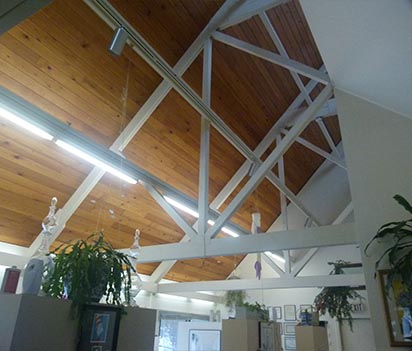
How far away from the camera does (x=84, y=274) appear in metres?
2.00

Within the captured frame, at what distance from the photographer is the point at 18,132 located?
4047 millimetres

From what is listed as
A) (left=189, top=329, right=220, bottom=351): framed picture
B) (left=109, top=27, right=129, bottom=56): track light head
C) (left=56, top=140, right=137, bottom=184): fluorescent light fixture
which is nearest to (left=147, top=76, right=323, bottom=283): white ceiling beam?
(left=56, top=140, right=137, bottom=184): fluorescent light fixture

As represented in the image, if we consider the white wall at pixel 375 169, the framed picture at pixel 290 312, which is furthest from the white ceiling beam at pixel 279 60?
the framed picture at pixel 290 312

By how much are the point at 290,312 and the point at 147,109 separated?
22.9 feet

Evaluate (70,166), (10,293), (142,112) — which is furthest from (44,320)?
(142,112)

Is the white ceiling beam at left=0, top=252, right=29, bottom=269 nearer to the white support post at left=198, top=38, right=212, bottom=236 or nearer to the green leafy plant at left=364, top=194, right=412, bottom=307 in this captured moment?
the white support post at left=198, top=38, right=212, bottom=236

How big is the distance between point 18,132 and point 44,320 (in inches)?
→ 114

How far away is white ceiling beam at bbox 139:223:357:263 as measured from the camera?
3.95m

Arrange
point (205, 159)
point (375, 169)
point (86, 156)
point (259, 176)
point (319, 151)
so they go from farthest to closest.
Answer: point (319, 151), point (205, 159), point (259, 176), point (86, 156), point (375, 169)

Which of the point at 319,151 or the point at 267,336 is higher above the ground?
the point at 319,151

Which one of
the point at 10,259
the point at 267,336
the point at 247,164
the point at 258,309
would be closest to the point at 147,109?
the point at 10,259

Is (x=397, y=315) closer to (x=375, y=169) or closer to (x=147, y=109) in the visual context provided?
(x=375, y=169)

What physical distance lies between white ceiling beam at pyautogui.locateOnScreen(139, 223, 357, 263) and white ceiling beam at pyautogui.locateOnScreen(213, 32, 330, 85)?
1.77 m

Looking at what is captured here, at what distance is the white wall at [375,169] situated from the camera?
3.19 metres
